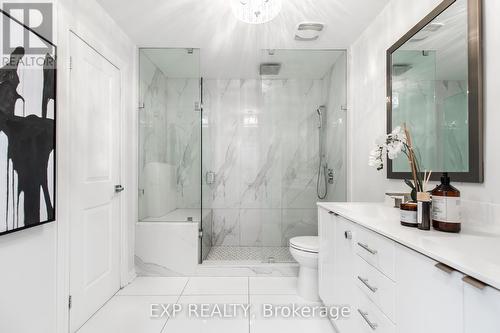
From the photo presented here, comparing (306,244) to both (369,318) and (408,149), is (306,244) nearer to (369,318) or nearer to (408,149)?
(369,318)

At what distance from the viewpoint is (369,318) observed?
46.9 inches

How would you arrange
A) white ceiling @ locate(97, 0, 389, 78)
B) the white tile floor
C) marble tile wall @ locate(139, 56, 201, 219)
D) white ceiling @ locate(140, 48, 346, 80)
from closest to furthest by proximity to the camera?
1. the white tile floor
2. white ceiling @ locate(97, 0, 389, 78)
3. white ceiling @ locate(140, 48, 346, 80)
4. marble tile wall @ locate(139, 56, 201, 219)

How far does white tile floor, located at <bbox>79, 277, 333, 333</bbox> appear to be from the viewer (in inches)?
70.9

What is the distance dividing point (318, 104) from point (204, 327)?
2.55m

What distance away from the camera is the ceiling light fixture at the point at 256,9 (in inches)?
66.2

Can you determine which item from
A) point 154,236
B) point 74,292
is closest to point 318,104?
point 154,236

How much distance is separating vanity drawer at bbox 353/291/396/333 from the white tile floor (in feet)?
1.92

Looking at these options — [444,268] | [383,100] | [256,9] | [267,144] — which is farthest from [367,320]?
[267,144]

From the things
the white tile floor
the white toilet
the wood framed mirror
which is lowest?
the white tile floor

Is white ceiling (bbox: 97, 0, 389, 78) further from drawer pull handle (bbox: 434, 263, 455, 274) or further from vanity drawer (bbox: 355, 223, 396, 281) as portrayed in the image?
drawer pull handle (bbox: 434, 263, 455, 274)

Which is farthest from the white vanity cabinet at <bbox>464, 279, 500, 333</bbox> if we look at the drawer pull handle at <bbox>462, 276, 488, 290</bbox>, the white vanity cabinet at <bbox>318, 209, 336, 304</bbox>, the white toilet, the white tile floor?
the white toilet

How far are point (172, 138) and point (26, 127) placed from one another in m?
1.82

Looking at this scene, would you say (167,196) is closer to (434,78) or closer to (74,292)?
(74,292)

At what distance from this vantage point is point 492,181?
112 centimetres
